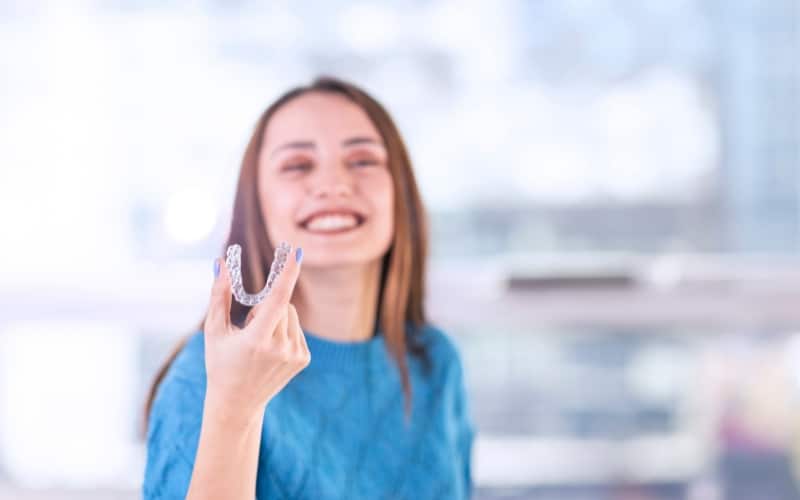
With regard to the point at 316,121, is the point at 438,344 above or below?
below

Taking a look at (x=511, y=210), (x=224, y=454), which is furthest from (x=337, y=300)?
(x=511, y=210)

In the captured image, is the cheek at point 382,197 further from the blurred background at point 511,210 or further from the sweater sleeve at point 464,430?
the blurred background at point 511,210

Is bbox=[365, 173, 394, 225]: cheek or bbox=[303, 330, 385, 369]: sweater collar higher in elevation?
bbox=[365, 173, 394, 225]: cheek

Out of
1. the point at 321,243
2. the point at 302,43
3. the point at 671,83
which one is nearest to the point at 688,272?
the point at 671,83

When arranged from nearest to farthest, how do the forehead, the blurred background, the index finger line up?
the index finger → the forehead → the blurred background

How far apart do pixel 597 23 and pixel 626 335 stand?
0.68m

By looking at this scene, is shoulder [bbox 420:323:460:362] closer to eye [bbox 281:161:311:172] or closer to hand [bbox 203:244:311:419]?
eye [bbox 281:161:311:172]

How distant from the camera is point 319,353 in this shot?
970mm

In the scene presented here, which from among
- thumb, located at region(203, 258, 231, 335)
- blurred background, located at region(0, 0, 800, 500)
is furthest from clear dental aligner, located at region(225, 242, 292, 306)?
blurred background, located at region(0, 0, 800, 500)

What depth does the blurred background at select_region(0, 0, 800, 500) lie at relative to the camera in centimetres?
190

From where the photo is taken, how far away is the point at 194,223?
1.01 m

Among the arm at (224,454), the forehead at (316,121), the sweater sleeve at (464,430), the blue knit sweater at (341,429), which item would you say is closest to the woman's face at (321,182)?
the forehead at (316,121)

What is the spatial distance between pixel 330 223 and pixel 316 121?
108mm

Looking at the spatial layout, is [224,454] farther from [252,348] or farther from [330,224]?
[330,224]
